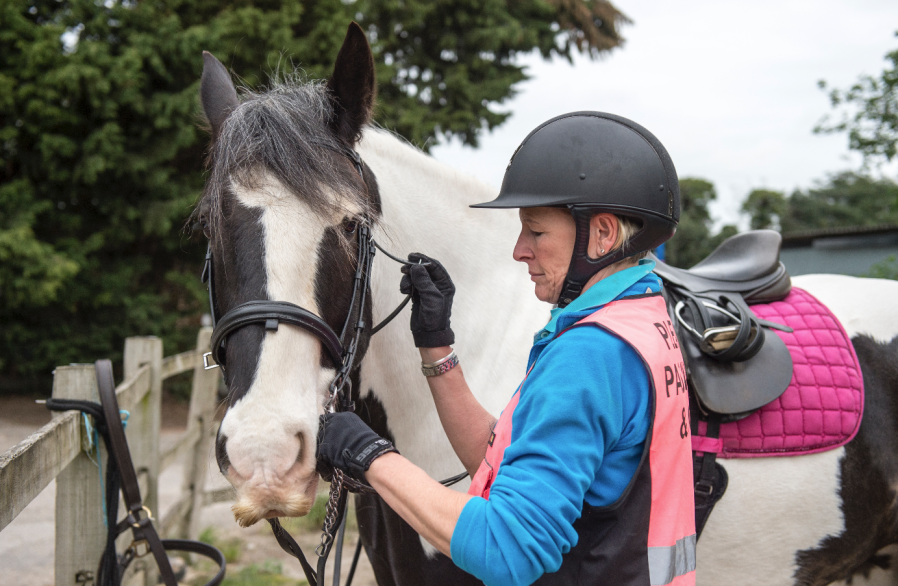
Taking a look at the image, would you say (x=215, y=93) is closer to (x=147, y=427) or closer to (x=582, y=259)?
(x=582, y=259)

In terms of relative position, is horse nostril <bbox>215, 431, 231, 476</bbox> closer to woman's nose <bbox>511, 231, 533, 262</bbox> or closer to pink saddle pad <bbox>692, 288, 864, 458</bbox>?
woman's nose <bbox>511, 231, 533, 262</bbox>

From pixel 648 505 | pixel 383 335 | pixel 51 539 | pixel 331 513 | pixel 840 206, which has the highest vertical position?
pixel 840 206

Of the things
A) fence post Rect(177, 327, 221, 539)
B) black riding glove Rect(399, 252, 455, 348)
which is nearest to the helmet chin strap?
black riding glove Rect(399, 252, 455, 348)

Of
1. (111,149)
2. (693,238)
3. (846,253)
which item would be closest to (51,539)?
(111,149)

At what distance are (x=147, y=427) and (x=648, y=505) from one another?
3128 mm

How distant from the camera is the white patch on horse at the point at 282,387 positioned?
1.24 m

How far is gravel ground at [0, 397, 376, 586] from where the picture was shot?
11.6 feet

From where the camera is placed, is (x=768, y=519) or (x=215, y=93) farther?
(x=215, y=93)

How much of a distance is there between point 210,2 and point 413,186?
923cm

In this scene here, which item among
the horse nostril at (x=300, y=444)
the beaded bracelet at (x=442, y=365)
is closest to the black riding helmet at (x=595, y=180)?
the beaded bracelet at (x=442, y=365)

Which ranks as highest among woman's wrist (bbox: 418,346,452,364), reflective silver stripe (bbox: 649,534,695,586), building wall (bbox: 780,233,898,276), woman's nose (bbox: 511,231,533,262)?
building wall (bbox: 780,233,898,276)

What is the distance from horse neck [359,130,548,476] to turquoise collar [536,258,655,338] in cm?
76

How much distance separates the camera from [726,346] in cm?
190

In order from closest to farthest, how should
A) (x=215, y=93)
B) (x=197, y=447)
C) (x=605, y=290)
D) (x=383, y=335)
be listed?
(x=605, y=290), (x=383, y=335), (x=215, y=93), (x=197, y=447)
